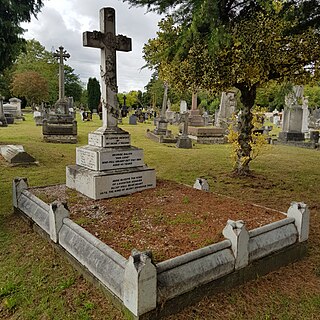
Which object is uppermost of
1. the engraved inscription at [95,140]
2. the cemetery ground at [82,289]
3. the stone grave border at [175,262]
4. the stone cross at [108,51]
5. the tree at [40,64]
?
the tree at [40,64]

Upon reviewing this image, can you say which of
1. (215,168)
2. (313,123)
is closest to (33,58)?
(313,123)

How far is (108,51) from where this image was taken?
5.89 meters

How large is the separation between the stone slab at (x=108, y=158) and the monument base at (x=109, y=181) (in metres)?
0.09

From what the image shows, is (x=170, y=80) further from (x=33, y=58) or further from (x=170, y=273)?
(x=33, y=58)

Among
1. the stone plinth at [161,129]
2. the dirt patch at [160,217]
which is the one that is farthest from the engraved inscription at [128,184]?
the stone plinth at [161,129]

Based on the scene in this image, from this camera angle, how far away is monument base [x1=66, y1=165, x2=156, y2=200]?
541 centimetres

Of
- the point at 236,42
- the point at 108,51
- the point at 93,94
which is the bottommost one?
the point at 108,51

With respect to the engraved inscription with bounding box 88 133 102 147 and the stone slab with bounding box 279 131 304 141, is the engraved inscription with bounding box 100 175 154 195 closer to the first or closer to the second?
the engraved inscription with bounding box 88 133 102 147

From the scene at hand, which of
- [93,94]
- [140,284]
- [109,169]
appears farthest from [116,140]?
[93,94]

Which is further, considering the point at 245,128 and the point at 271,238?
the point at 245,128

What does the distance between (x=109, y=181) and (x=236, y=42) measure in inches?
157

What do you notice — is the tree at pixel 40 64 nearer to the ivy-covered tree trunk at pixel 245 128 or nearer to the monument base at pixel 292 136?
the monument base at pixel 292 136

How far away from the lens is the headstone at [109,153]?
556 centimetres

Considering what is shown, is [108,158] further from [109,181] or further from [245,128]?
[245,128]
